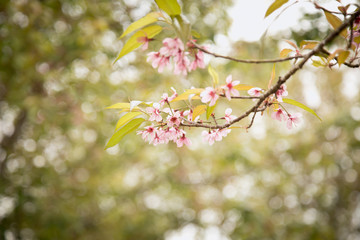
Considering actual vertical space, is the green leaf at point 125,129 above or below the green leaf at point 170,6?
below

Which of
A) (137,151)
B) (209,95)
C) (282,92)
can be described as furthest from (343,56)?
(137,151)

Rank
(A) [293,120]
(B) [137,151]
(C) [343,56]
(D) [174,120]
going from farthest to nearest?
(B) [137,151], (A) [293,120], (D) [174,120], (C) [343,56]

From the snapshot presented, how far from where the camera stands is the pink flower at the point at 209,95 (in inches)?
25.6

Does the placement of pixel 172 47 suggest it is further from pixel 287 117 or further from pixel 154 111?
pixel 287 117

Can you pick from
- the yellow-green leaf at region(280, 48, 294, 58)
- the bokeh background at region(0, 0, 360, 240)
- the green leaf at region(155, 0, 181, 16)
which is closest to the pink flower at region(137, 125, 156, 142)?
the green leaf at region(155, 0, 181, 16)

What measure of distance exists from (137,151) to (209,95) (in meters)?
4.05

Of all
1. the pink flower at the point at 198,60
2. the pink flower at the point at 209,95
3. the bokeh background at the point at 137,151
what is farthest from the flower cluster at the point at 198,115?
the bokeh background at the point at 137,151

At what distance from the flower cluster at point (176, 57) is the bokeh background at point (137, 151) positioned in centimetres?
130

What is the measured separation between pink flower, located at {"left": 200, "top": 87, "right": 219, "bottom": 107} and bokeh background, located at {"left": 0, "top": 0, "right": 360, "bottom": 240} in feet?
4.78

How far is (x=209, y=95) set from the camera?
66cm

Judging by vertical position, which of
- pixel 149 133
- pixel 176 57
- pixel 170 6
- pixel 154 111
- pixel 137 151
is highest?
pixel 170 6

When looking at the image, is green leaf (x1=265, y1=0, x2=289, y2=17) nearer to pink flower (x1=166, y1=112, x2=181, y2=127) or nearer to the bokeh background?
pink flower (x1=166, y1=112, x2=181, y2=127)

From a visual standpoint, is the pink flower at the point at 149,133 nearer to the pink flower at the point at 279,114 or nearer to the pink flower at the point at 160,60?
the pink flower at the point at 160,60

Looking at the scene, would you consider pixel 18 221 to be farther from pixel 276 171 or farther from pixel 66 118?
pixel 276 171
